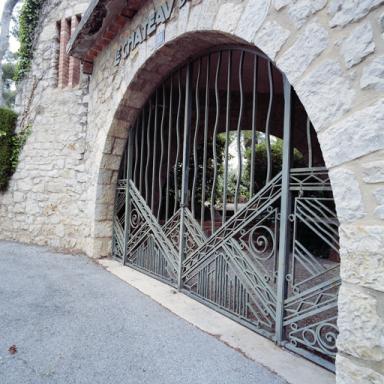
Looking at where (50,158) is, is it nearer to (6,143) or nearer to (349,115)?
(6,143)

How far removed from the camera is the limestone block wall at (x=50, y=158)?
17.2 feet

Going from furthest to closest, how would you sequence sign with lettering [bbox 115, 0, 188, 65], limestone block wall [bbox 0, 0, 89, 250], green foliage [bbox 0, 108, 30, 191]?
1. green foliage [bbox 0, 108, 30, 191]
2. limestone block wall [bbox 0, 0, 89, 250]
3. sign with lettering [bbox 115, 0, 188, 65]

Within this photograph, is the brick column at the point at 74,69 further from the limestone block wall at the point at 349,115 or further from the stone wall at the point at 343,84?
the limestone block wall at the point at 349,115

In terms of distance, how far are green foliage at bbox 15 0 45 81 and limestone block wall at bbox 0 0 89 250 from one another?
0.53ft

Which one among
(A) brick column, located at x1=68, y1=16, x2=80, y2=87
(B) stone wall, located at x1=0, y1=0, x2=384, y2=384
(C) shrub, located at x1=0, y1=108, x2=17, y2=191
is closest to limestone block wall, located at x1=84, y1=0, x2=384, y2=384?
(B) stone wall, located at x1=0, y1=0, x2=384, y2=384

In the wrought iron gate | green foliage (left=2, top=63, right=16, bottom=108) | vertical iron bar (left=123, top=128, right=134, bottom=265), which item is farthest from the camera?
green foliage (left=2, top=63, right=16, bottom=108)

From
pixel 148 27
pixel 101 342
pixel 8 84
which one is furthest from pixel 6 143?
pixel 8 84

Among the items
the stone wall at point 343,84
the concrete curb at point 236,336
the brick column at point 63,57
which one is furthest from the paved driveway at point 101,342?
the brick column at point 63,57

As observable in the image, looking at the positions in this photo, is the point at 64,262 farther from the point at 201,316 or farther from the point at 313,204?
the point at 313,204

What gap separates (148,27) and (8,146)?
3.83 m

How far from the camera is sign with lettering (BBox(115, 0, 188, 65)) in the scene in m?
3.11

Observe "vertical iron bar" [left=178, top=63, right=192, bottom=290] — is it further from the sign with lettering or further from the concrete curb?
the sign with lettering

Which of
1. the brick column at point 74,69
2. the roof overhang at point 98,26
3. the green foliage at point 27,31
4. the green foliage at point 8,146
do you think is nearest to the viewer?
the roof overhang at point 98,26

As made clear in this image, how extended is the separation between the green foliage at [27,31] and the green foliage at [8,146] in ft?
3.04
